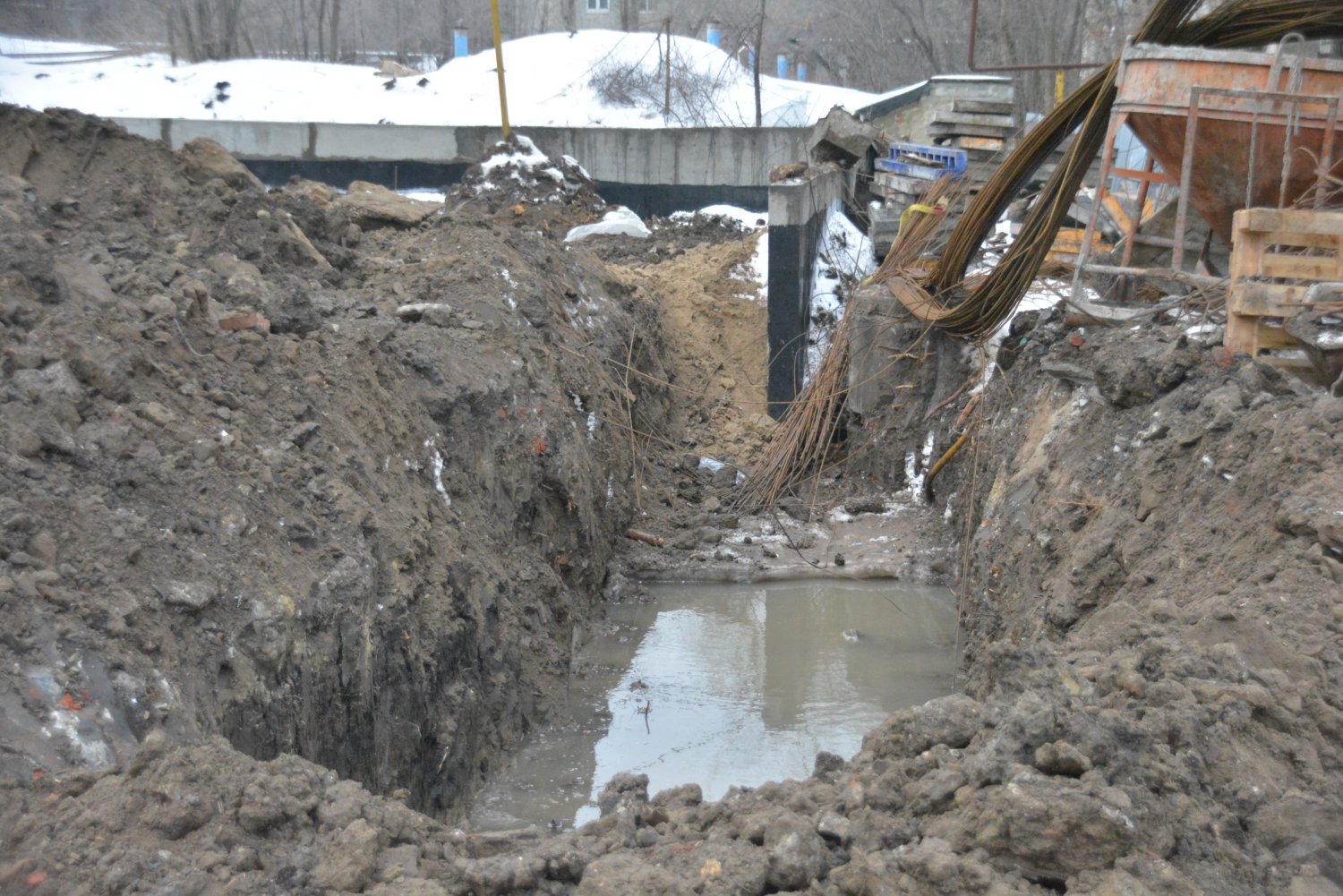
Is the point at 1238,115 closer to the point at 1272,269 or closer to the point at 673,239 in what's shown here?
the point at 1272,269

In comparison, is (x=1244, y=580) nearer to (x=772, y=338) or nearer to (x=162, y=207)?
(x=162, y=207)

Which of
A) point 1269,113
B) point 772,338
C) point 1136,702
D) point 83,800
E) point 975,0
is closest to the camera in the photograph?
point 83,800

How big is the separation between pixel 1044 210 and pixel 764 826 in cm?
572

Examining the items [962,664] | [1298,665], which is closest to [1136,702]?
[1298,665]

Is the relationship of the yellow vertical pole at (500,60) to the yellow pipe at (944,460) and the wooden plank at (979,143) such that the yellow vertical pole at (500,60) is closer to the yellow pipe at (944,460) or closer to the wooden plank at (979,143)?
the wooden plank at (979,143)

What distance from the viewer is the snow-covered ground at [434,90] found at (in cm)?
2320

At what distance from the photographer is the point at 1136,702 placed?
3.00 metres

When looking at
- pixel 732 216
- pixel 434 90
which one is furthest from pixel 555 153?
pixel 434 90

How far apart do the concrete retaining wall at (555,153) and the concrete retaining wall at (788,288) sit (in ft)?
15.1

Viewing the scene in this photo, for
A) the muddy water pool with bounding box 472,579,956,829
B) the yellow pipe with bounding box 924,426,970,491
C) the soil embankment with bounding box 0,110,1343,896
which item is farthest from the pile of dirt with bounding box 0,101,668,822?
the yellow pipe with bounding box 924,426,970,491

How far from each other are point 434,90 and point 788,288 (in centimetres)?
1631

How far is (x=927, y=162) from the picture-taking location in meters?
13.4

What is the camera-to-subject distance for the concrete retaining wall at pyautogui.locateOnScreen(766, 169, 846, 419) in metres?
11.3

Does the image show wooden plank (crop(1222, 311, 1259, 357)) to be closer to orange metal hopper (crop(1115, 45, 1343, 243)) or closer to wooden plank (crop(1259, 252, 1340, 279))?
wooden plank (crop(1259, 252, 1340, 279))
